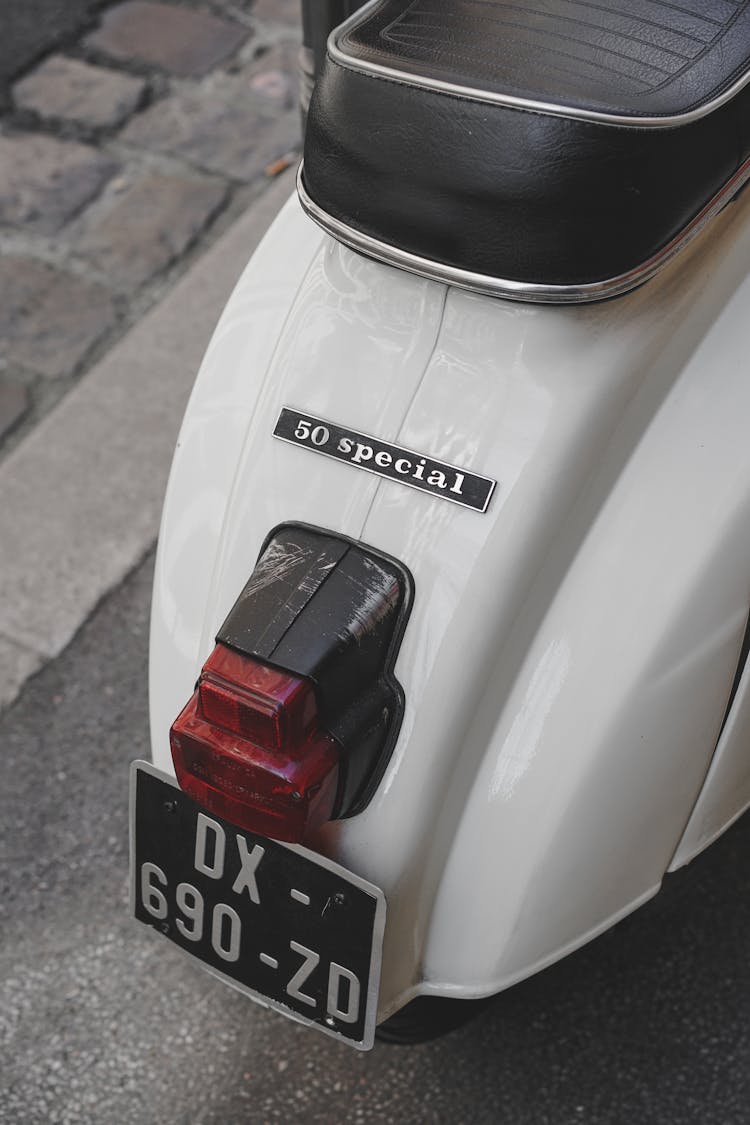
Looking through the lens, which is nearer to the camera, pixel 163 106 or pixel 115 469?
pixel 115 469

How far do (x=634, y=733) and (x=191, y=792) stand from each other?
494 mm

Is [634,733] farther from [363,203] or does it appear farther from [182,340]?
[182,340]

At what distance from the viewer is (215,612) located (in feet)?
5.04

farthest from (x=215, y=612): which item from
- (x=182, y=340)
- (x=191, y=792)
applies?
(x=182, y=340)

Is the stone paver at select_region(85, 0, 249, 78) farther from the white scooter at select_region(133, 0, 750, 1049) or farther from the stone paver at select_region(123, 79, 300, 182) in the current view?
the white scooter at select_region(133, 0, 750, 1049)

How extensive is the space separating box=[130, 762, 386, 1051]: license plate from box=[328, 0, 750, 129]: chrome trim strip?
0.82 metres

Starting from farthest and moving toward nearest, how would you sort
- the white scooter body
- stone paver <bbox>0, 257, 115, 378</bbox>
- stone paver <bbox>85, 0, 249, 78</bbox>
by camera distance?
1. stone paver <bbox>85, 0, 249, 78</bbox>
2. stone paver <bbox>0, 257, 115, 378</bbox>
3. the white scooter body

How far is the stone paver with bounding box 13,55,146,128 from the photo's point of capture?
3.65m

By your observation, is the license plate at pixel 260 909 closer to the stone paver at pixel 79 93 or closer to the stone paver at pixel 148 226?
the stone paver at pixel 148 226

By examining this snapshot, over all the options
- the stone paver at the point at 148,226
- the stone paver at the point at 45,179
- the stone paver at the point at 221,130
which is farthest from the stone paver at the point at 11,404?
the stone paver at the point at 221,130

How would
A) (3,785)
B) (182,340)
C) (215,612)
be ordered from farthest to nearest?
(182,340)
(3,785)
(215,612)

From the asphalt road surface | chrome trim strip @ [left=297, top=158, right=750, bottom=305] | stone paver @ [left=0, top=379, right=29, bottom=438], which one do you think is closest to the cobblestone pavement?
stone paver @ [left=0, top=379, right=29, bottom=438]

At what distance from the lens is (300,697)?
131 centimetres

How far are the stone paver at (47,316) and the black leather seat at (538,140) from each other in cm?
173
